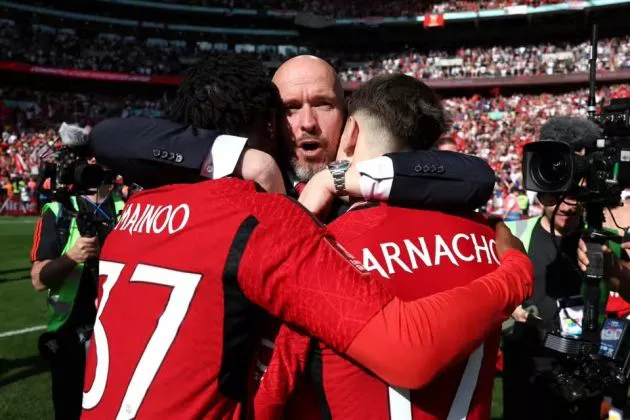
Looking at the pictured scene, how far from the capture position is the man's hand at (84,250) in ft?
10.6

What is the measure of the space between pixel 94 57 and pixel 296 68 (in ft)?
124

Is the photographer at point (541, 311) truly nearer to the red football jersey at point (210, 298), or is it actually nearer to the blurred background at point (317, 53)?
the red football jersey at point (210, 298)

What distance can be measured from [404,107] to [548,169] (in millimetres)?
1128

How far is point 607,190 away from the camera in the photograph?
8.13ft

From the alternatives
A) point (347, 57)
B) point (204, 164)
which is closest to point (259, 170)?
point (204, 164)

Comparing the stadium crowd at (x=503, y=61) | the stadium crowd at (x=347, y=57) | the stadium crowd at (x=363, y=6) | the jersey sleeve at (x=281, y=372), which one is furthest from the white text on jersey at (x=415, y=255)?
the stadium crowd at (x=363, y=6)

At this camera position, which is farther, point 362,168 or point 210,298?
point 362,168

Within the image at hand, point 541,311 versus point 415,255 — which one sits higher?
point 415,255

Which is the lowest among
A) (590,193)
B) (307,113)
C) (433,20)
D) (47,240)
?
(47,240)

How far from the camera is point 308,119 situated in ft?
8.02

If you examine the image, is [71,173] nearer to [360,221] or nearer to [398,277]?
[360,221]

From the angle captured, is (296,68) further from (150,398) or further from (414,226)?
(150,398)

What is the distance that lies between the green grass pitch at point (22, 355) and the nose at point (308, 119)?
3.37 m

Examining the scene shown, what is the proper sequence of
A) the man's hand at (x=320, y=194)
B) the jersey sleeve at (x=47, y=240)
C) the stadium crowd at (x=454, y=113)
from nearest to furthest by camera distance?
1. the man's hand at (x=320, y=194)
2. the jersey sleeve at (x=47, y=240)
3. the stadium crowd at (x=454, y=113)
